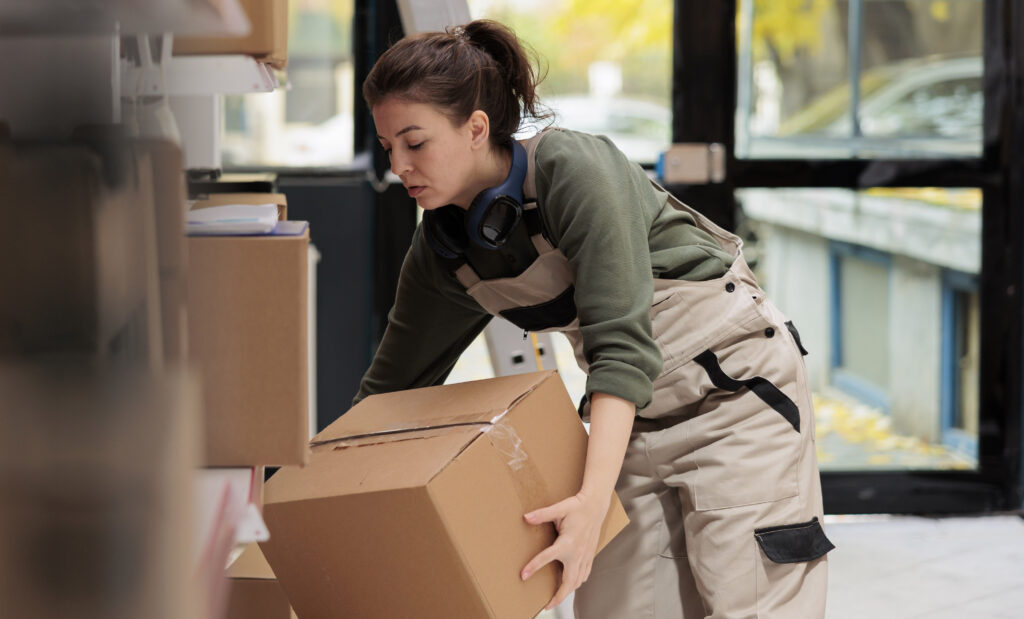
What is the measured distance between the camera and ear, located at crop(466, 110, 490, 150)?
1209 millimetres

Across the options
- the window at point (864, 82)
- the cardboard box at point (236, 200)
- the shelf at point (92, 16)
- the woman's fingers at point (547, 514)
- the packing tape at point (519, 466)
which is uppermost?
the window at point (864, 82)

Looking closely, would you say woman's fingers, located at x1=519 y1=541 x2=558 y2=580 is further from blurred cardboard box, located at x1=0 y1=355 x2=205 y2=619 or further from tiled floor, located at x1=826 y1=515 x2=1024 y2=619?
tiled floor, located at x1=826 y1=515 x2=1024 y2=619

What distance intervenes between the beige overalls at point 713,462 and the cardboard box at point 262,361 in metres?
0.48

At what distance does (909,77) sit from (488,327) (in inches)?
69.3

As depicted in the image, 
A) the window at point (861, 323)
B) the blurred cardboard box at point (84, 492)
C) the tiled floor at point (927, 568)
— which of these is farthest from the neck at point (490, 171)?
the window at point (861, 323)

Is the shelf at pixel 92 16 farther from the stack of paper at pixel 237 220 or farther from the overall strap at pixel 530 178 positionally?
the overall strap at pixel 530 178

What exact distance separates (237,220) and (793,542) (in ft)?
2.73

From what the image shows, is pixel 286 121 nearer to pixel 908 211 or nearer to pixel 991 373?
pixel 908 211

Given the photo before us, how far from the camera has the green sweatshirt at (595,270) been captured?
1137mm

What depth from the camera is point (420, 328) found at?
142cm

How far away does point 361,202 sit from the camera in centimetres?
276

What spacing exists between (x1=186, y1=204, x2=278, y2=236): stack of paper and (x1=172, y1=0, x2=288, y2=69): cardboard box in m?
0.17

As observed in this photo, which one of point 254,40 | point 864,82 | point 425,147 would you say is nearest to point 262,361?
point 254,40

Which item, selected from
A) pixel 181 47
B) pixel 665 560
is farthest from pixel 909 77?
pixel 181 47
